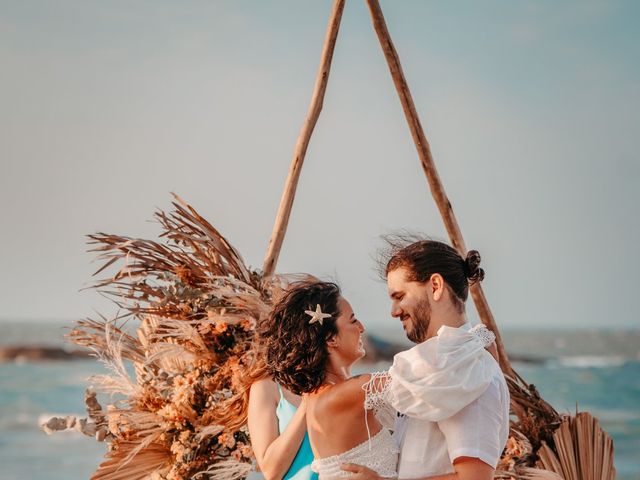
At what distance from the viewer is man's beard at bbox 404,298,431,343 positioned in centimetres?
269

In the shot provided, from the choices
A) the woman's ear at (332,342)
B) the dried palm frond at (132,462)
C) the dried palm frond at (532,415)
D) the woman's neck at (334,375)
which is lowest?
the dried palm frond at (532,415)

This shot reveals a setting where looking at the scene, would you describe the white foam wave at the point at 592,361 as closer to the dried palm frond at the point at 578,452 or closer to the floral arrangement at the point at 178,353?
the dried palm frond at the point at 578,452

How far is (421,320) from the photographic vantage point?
269 cm

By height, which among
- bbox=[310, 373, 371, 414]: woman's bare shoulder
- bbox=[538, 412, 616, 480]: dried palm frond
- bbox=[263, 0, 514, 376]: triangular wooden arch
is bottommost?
bbox=[538, 412, 616, 480]: dried palm frond

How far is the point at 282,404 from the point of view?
319 cm

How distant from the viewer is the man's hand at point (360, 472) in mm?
2562

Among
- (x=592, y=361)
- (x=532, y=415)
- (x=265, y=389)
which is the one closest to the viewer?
(x=265, y=389)

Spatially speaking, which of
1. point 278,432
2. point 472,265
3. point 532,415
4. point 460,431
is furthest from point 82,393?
point 460,431

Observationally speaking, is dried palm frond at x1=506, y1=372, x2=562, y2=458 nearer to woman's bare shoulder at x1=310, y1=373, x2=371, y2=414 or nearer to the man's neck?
the man's neck

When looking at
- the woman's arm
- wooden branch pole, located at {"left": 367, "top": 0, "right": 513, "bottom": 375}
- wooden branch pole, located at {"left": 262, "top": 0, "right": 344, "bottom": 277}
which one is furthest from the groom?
wooden branch pole, located at {"left": 262, "top": 0, "right": 344, "bottom": 277}

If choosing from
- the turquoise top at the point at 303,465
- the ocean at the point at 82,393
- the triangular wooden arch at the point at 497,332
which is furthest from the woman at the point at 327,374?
the ocean at the point at 82,393

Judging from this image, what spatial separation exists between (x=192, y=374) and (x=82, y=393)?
16.6 metres

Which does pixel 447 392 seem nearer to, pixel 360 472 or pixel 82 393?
pixel 360 472

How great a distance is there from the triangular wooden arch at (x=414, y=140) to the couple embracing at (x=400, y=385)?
0.95 metres
